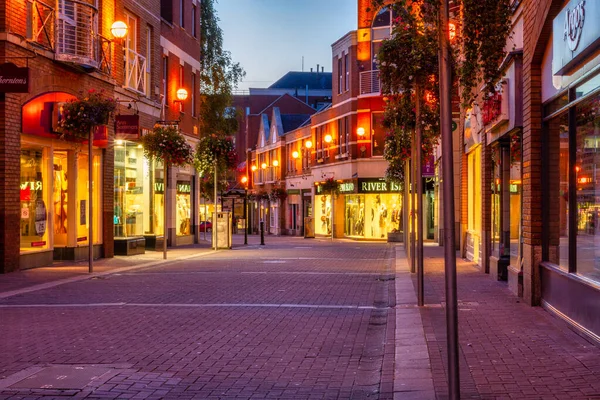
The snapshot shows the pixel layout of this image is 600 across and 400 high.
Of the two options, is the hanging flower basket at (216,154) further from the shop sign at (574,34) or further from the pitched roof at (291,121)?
the pitched roof at (291,121)

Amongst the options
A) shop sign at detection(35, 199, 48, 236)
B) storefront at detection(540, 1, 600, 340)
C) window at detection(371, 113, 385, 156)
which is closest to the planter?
window at detection(371, 113, 385, 156)

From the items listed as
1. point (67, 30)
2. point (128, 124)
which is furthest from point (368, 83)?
point (67, 30)

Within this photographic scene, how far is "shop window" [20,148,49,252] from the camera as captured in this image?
1925 cm

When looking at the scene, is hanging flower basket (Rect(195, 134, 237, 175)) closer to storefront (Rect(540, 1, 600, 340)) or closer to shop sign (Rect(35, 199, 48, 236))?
shop sign (Rect(35, 199, 48, 236))

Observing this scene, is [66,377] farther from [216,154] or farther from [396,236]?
[396,236]

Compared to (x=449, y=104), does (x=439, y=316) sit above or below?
below

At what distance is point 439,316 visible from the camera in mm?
11141

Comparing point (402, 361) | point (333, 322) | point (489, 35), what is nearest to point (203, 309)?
point (333, 322)

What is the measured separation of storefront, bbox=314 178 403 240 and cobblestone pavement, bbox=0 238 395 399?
2946 centimetres

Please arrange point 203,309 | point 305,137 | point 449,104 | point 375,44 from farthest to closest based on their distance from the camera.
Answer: point 305,137 < point 375,44 < point 203,309 < point 449,104

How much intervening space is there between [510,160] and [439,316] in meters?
5.65

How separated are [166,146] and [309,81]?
77411 mm

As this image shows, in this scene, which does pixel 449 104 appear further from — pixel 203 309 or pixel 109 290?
pixel 109 290

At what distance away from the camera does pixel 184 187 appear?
117ft
